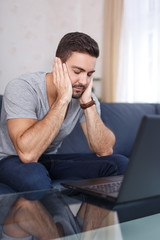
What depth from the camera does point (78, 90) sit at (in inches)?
64.4

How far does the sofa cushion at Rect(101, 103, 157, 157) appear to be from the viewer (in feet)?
7.52

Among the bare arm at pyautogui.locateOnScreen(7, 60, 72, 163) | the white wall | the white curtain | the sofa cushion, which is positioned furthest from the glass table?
the white wall

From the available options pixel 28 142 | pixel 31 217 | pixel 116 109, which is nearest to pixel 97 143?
pixel 28 142

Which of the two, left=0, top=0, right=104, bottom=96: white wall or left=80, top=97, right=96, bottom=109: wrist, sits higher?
left=0, top=0, right=104, bottom=96: white wall

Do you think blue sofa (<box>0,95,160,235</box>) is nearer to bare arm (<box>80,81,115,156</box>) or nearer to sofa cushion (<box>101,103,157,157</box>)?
sofa cushion (<box>101,103,157,157</box>)

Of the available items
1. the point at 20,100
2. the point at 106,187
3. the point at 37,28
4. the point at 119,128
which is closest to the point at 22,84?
the point at 20,100

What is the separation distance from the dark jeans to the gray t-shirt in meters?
0.11

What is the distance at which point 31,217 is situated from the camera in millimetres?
751

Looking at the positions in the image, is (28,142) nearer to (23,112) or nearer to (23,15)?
(23,112)

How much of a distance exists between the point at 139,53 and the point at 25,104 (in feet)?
8.97

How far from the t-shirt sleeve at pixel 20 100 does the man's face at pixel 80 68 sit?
22cm

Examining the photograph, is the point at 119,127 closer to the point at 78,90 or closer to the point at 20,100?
the point at 78,90

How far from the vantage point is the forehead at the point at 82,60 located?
1.54 meters

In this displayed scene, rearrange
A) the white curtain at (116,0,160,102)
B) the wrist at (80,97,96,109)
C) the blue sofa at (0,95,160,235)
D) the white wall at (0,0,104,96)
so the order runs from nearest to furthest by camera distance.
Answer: the wrist at (80,97,96,109)
the blue sofa at (0,95,160,235)
the white curtain at (116,0,160,102)
the white wall at (0,0,104,96)
